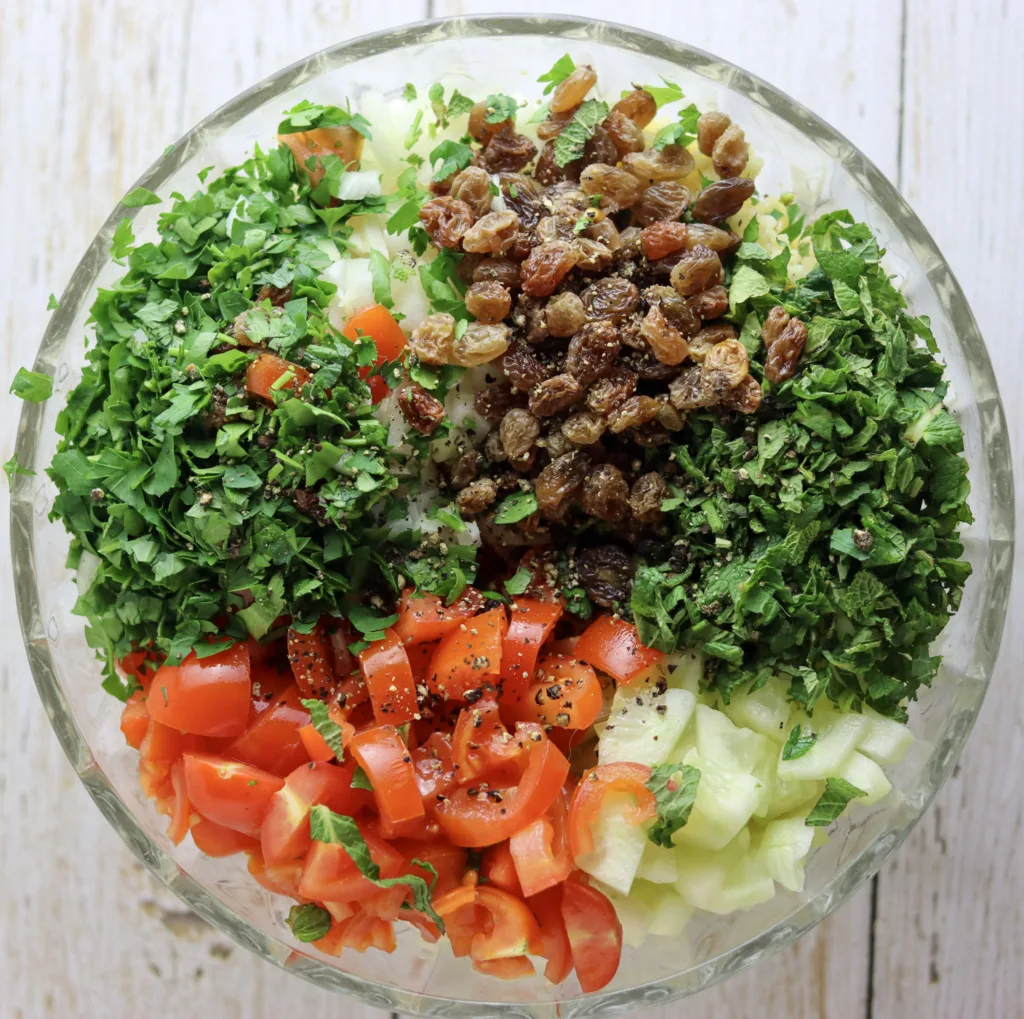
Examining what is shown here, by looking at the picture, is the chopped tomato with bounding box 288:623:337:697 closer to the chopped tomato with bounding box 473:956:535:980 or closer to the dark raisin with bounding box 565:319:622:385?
the chopped tomato with bounding box 473:956:535:980

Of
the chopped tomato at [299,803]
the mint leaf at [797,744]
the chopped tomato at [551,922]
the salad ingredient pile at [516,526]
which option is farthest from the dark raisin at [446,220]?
the chopped tomato at [551,922]

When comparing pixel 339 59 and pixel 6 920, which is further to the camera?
pixel 6 920

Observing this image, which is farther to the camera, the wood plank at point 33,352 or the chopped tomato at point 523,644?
the wood plank at point 33,352

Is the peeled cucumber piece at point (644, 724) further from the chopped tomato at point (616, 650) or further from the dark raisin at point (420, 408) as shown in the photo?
the dark raisin at point (420, 408)

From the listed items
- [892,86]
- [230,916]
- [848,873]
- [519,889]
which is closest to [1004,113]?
[892,86]

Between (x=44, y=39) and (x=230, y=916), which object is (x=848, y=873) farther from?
(x=44, y=39)
